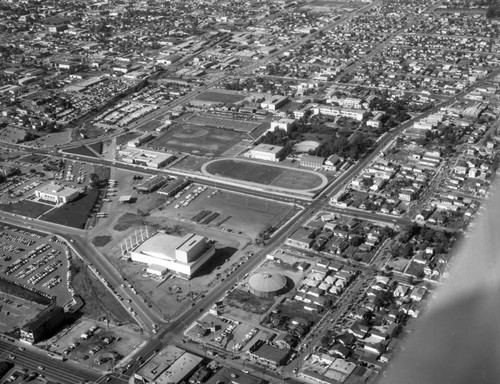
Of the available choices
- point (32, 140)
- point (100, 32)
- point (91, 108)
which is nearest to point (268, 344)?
point (32, 140)

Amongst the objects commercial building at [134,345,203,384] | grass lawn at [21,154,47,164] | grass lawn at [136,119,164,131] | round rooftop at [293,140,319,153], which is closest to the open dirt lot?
commercial building at [134,345,203,384]

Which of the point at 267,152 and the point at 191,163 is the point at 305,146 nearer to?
the point at 267,152

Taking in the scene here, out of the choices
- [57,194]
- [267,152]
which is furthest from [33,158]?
[267,152]

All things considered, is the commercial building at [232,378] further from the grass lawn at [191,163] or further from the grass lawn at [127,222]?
the grass lawn at [191,163]

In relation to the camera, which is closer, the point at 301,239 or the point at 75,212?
the point at 301,239

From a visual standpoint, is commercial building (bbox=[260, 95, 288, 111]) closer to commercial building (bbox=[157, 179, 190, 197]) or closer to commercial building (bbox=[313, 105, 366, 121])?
commercial building (bbox=[313, 105, 366, 121])

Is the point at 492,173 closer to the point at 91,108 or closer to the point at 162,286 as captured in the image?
the point at 162,286
